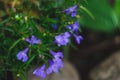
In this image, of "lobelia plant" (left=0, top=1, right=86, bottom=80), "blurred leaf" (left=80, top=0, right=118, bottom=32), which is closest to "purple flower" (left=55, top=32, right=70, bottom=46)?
"lobelia plant" (left=0, top=1, right=86, bottom=80)

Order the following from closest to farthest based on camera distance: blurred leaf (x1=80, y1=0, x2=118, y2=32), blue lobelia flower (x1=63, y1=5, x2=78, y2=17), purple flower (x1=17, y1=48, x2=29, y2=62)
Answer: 1. purple flower (x1=17, y1=48, x2=29, y2=62)
2. blue lobelia flower (x1=63, y1=5, x2=78, y2=17)
3. blurred leaf (x1=80, y1=0, x2=118, y2=32)

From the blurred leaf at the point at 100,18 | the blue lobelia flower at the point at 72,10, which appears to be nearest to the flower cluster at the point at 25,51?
the blue lobelia flower at the point at 72,10

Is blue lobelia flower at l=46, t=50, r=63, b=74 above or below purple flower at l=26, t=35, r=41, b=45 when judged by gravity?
below

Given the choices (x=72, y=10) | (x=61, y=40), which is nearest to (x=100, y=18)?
(x=72, y=10)

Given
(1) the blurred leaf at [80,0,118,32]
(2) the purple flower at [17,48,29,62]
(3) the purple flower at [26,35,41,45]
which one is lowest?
(2) the purple flower at [17,48,29,62]

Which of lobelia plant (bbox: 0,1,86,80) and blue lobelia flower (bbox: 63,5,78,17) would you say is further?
blue lobelia flower (bbox: 63,5,78,17)

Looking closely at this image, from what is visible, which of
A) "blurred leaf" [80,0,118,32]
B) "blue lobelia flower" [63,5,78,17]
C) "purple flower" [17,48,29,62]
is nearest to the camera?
"purple flower" [17,48,29,62]

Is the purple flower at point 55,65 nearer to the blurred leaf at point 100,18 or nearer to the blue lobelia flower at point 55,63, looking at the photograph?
the blue lobelia flower at point 55,63

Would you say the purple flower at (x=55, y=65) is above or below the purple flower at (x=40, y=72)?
above

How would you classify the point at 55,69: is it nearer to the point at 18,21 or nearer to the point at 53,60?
the point at 53,60

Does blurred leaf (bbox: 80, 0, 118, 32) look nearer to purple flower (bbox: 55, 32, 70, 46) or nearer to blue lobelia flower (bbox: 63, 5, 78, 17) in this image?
blue lobelia flower (bbox: 63, 5, 78, 17)
